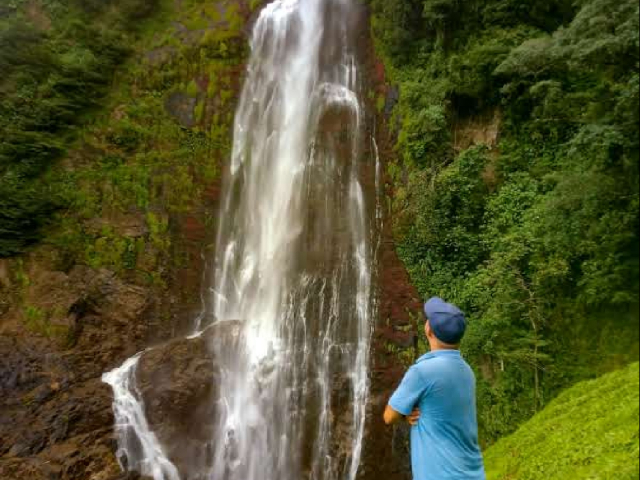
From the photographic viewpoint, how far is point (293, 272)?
11.4 metres

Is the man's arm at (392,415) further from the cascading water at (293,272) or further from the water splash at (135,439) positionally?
the water splash at (135,439)

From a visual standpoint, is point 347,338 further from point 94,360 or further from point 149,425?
Answer: point 94,360

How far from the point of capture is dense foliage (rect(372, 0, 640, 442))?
569cm

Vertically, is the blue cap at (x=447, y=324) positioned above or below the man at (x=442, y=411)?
above

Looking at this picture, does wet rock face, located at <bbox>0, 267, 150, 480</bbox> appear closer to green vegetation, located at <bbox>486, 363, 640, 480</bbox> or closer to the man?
green vegetation, located at <bbox>486, 363, 640, 480</bbox>

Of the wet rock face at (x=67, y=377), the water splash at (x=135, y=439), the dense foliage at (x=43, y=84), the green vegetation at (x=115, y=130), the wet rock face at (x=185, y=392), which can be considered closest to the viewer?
the wet rock face at (x=67, y=377)

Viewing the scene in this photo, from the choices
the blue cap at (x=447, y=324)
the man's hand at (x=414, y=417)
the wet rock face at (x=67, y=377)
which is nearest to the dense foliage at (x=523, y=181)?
the blue cap at (x=447, y=324)

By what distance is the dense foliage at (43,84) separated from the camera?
445 inches

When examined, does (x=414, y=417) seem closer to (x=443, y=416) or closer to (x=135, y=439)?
(x=443, y=416)

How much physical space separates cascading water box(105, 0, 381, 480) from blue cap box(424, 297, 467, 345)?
782 cm

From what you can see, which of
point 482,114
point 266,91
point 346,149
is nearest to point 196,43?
point 266,91

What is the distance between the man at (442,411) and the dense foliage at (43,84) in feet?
38.8

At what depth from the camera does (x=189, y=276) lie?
1235 centimetres

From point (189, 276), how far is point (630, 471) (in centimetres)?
1063
